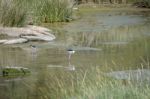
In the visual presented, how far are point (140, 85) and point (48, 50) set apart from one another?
6457mm

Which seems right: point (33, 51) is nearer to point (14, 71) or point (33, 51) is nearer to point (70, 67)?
point (70, 67)

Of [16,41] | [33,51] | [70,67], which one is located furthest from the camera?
[16,41]

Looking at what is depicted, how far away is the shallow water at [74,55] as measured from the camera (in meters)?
9.16

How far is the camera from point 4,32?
1603cm

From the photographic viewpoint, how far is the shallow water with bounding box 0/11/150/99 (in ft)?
30.1

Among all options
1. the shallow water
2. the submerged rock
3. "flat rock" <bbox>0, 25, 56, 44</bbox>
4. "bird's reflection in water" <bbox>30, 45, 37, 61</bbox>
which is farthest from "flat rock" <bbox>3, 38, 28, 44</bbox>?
the submerged rock

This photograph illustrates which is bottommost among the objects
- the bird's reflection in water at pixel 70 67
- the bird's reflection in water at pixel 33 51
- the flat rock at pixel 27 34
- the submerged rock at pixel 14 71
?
the flat rock at pixel 27 34

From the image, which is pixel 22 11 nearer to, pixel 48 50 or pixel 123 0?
pixel 48 50

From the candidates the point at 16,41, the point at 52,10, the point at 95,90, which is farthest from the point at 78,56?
the point at 52,10

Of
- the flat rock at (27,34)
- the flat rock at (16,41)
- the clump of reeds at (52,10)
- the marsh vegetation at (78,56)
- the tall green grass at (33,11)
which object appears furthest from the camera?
the clump of reeds at (52,10)

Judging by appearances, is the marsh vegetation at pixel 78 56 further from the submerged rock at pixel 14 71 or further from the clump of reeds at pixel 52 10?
the submerged rock at pixel 14 71

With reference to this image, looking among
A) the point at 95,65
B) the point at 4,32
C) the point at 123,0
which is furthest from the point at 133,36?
the point at 123,0

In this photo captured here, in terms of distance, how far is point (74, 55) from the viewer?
41.3 ft

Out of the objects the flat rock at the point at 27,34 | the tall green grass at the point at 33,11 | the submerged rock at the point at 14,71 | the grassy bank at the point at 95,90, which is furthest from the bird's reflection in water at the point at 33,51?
the grassy bank at the point at 95,90
